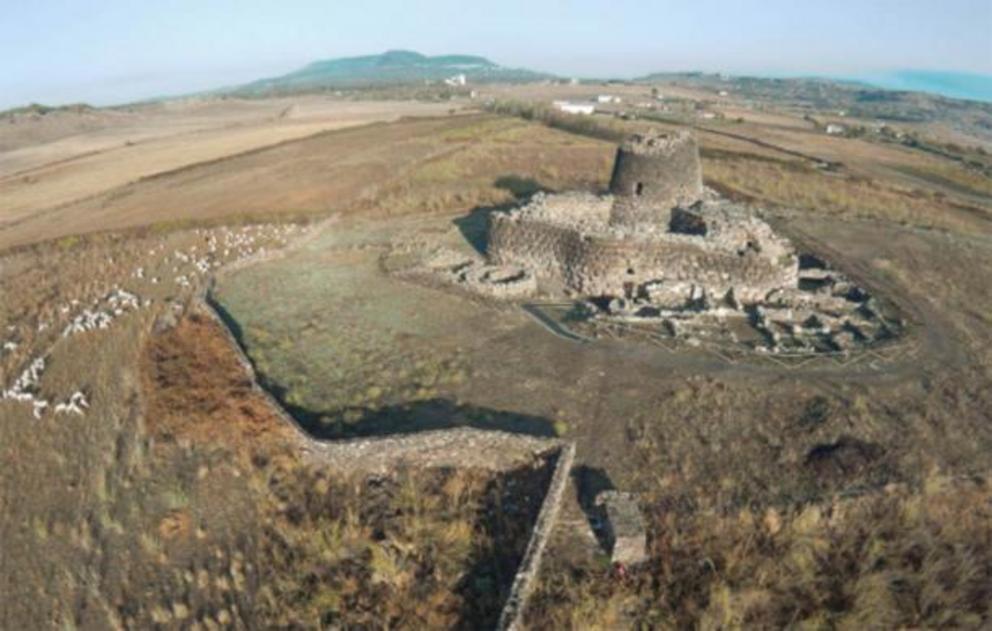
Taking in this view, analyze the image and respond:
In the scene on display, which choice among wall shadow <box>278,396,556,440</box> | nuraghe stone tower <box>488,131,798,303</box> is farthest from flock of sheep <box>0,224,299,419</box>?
nuraghe stone tower <box>488,131,798,303</box>

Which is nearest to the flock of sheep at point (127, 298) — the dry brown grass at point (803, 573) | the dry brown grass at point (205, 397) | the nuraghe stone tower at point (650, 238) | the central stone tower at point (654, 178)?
the dry brown grass at point (205, 397)

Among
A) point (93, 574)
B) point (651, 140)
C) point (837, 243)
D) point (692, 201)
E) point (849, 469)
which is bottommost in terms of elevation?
point (93, 574)

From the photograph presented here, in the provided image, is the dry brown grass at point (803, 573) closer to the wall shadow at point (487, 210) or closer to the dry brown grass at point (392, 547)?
the dry brown grass at point (392, 547)

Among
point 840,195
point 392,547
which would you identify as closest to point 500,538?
point 392,547

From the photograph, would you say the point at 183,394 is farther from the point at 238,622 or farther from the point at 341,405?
the point at 238,622

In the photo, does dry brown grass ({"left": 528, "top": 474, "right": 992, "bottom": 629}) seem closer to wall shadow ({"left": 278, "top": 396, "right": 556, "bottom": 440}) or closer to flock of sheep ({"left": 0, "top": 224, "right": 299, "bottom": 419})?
wall shadow ({"left": 278, "top": 396, "right": 556, "bottom": 440})

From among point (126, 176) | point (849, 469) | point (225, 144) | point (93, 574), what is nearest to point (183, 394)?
point (93, 574)
